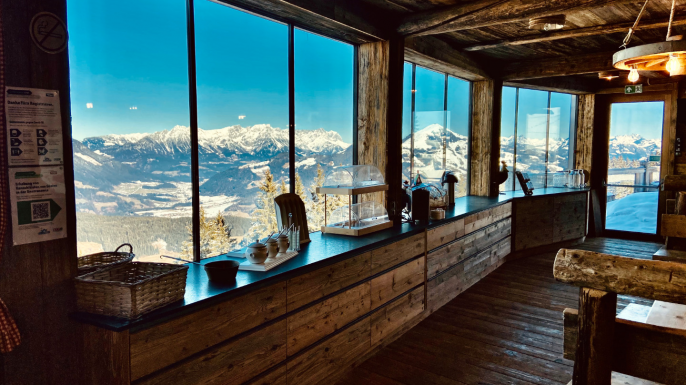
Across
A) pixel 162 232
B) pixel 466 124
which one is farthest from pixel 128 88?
pixel 466 124

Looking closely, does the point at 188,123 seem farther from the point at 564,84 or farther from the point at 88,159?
the point at 564,84

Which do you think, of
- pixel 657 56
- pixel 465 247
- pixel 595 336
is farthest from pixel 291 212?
pixel 657 56

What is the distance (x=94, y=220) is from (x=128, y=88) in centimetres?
71

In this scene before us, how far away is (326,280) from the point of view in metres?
2.79

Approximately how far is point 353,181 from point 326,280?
1.03 m

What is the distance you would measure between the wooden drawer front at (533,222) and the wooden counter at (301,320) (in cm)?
172

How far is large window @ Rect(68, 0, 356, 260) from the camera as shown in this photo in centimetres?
230

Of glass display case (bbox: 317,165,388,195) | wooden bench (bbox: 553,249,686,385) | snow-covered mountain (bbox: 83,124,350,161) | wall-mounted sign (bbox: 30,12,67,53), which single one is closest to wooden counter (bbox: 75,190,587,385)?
glass display case (bbox: 317,165,388,195)

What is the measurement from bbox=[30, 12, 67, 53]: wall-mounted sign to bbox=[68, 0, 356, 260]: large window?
0.44 metres

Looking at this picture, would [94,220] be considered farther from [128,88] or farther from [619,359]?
[619,359]

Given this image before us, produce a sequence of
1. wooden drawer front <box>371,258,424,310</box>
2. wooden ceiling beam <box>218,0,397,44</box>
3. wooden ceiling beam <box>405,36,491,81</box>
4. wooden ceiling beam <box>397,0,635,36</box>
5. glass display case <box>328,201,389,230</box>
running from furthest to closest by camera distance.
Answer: wooden ceiling beam <box>405,36,491,81</box>, glass display case <box>328,201,389,230</box>, wooden drawer front <box>371,258,424,310</box>, wooden ceiling beam <box>397,0,635,36</box>, wooden ceiling beam <box>218,0,397,44</box>

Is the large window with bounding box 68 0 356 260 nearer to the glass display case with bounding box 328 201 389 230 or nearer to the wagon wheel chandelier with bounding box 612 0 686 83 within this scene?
the glass display case with bounding box 328 201 389 230

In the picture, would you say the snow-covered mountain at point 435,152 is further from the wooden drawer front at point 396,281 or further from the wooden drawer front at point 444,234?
the wooden drawer front at point 396,281

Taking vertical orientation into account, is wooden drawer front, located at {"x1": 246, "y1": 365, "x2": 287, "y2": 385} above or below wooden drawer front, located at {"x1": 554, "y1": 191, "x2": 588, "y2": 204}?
below
